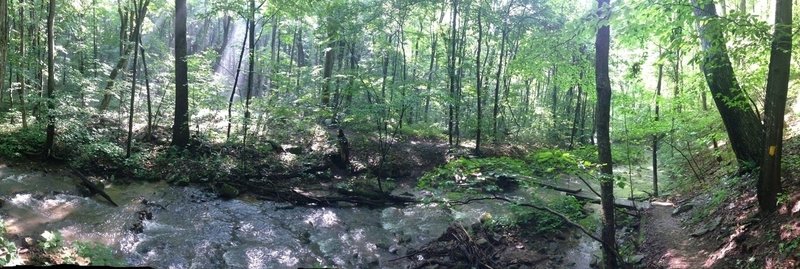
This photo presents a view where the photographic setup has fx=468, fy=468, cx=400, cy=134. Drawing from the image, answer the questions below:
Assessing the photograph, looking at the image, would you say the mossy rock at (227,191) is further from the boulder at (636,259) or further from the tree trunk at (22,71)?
the boulder at (636,259)

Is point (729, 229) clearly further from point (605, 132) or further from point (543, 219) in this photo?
point (543, 219)

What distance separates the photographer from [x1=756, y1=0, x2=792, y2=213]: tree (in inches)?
251

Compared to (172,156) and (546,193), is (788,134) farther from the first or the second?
(172,156)

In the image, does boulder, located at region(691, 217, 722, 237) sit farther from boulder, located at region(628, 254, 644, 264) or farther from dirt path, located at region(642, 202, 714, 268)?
boulder, located at region(628, 254, 644, 264)

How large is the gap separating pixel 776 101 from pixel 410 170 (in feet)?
37.2

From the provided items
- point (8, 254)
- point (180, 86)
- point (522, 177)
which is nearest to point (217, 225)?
point (8, 254)

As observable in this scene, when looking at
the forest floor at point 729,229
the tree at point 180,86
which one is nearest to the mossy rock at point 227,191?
the tree at point 180,86

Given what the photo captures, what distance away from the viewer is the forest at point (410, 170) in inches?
275

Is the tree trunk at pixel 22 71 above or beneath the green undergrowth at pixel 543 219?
above

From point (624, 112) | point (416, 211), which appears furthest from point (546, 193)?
point (416, 211)

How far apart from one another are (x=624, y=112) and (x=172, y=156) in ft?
43.8

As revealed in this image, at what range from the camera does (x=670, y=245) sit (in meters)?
8.34

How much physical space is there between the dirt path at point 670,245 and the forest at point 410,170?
0.16 feet

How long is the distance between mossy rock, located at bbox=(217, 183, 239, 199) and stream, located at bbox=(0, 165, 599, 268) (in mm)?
232
